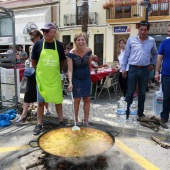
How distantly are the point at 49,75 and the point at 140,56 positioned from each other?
1.84m

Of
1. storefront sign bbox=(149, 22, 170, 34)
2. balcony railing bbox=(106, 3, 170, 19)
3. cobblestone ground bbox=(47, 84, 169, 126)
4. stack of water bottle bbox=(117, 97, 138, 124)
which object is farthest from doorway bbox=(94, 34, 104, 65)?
stack of water bottle bbox=(117, 97, 138, 124)

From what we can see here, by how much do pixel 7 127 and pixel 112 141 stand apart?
8.83ft

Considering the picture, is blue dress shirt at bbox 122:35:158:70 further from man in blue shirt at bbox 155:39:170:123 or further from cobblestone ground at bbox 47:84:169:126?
cobblestone ground at bbox 47:84:169:126

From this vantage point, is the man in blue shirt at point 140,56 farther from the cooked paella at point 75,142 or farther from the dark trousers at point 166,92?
the cooked paella at point 75,142

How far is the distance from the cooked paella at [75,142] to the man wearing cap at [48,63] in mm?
1033

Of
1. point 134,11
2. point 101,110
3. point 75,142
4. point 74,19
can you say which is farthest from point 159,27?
point 75,142

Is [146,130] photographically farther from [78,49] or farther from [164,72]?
[78,49]


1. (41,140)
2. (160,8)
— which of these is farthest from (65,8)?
(41,140)

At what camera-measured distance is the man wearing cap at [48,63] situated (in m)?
4.38

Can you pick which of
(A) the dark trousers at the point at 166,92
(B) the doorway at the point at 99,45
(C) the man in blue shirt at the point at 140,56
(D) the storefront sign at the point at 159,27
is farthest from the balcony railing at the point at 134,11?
(A) the dark trousers at the point at 166,92

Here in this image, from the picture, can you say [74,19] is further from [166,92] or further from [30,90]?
[166,92]

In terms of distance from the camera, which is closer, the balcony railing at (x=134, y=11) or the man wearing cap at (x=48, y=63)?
the man wearing cap at (x=48, y=63)

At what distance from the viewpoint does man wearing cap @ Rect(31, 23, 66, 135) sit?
4379mm

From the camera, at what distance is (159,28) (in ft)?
65.8
